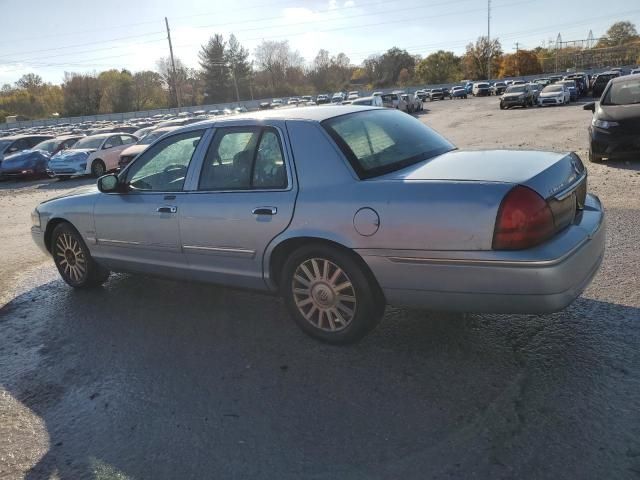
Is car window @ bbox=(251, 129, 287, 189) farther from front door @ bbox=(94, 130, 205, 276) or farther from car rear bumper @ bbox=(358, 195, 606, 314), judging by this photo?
car rear bumper @ bbox=(358, 195, 606, 314)

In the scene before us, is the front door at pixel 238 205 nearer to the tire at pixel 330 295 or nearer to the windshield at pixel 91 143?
the tire at pixel 330 295

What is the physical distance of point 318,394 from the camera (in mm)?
3205

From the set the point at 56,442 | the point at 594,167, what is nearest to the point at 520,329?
the point at 56,442

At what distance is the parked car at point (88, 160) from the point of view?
702 inches

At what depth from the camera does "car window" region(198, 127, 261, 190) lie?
13.4 ft

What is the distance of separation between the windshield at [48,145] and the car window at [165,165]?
18332mm

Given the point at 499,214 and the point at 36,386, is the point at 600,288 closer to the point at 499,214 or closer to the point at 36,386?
the point at 499,214

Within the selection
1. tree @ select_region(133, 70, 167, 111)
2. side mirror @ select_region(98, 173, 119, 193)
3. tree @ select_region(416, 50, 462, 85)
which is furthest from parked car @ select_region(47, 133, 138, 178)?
tree @ select_region(416, 50, 462, 85)

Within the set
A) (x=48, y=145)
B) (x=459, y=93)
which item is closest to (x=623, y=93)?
(x=48, y=145)

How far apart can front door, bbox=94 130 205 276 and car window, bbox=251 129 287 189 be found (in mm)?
720

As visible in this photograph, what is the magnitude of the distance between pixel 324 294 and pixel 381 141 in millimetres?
1209

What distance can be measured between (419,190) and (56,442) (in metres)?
2.53

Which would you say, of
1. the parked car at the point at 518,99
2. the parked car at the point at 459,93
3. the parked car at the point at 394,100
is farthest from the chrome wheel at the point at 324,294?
the parked car at the point at 459,93

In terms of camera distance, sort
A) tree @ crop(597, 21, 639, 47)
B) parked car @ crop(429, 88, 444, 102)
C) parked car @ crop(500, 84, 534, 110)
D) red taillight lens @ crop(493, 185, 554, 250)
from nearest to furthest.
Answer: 1. red taillight lens @ crop(493, 185, 554, 250)
2. parked car @ crop(500, 84, 534, 110)
3. parked car @ crop(429, 88, 444, 102)
4. tree @ crop(597, 21, 639, 47)
